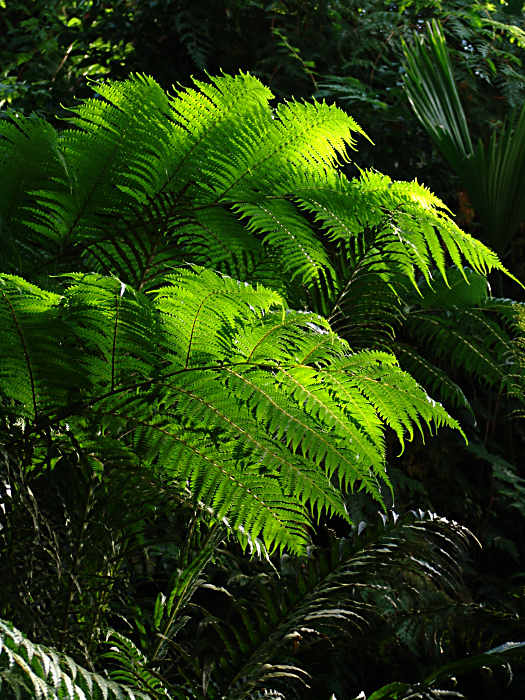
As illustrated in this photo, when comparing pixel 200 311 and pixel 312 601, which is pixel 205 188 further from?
pixel 312 601

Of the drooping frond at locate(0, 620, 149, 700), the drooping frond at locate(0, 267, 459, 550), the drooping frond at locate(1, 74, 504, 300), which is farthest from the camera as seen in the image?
the drooping frond at locate(1, 74, 504, 300)

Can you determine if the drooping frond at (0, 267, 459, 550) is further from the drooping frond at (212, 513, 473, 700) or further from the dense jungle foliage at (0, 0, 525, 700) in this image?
the drooping frond at (212, 513, 473, 700)

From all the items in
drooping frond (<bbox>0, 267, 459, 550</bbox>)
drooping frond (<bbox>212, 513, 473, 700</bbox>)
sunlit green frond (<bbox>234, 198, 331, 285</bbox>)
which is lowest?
drooping frond (<bbox>212, 513, 473, 700</bbox>)

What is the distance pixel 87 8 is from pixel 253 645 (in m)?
2.53

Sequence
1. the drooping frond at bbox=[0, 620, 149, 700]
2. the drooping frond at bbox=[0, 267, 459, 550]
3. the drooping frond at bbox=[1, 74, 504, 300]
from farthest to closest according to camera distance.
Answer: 1. the drooping frond at bbox=[1, 74, 504, 300]
2. the drooping frond at bbox=[0, 267, 459, 550]
3. the drooping frond at bbox=[0, 620, 149, 700]

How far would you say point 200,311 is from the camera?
698 mm

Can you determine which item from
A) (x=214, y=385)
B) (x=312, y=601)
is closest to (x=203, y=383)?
(x=214, y=385)

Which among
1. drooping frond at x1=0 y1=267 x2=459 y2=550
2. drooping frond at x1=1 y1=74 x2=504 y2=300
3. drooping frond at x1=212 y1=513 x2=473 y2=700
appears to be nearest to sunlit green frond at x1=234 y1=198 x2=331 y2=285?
drooping frond at x1=1 y1=74 x2=504 y2=300

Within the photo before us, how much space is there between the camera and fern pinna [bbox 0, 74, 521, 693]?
2.33 feet

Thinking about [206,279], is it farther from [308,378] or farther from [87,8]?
[87,8]

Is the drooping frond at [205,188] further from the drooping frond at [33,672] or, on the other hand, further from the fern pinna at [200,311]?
the drooping frond at [33,672]

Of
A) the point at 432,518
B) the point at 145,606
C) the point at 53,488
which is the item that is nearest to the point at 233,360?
the point at 53,488

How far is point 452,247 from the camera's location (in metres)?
0.97

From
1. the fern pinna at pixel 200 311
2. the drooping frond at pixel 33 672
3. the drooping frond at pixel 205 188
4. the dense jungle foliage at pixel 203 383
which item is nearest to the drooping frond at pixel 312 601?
the dense jungle foliage at pixel 203 383
